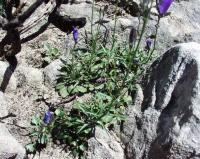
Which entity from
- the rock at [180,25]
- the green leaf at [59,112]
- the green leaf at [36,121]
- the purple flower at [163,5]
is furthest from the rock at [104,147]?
the rock at [180,25]

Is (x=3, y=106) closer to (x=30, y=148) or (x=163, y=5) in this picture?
(x=30, y=148)

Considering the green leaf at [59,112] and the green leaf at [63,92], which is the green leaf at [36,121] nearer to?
the green leaf at [59,112]

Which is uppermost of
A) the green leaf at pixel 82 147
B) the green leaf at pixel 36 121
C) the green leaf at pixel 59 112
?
the green leaf at pixel 59 112

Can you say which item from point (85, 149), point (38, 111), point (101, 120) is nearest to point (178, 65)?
point (101, 120)

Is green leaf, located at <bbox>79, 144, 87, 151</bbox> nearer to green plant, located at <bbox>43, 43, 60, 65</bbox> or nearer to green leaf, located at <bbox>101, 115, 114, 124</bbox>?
green leaf, located at <bbox>101, 115, 114, 124</bbox>

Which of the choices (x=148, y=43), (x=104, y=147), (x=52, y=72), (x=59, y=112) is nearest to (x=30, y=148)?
(x=59, y=112)

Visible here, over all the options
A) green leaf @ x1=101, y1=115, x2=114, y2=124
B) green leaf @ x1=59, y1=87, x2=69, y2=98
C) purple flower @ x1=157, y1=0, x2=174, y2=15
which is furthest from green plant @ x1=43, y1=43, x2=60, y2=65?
purple flower @ x1=157, y1=0, x2=174, y2=15
